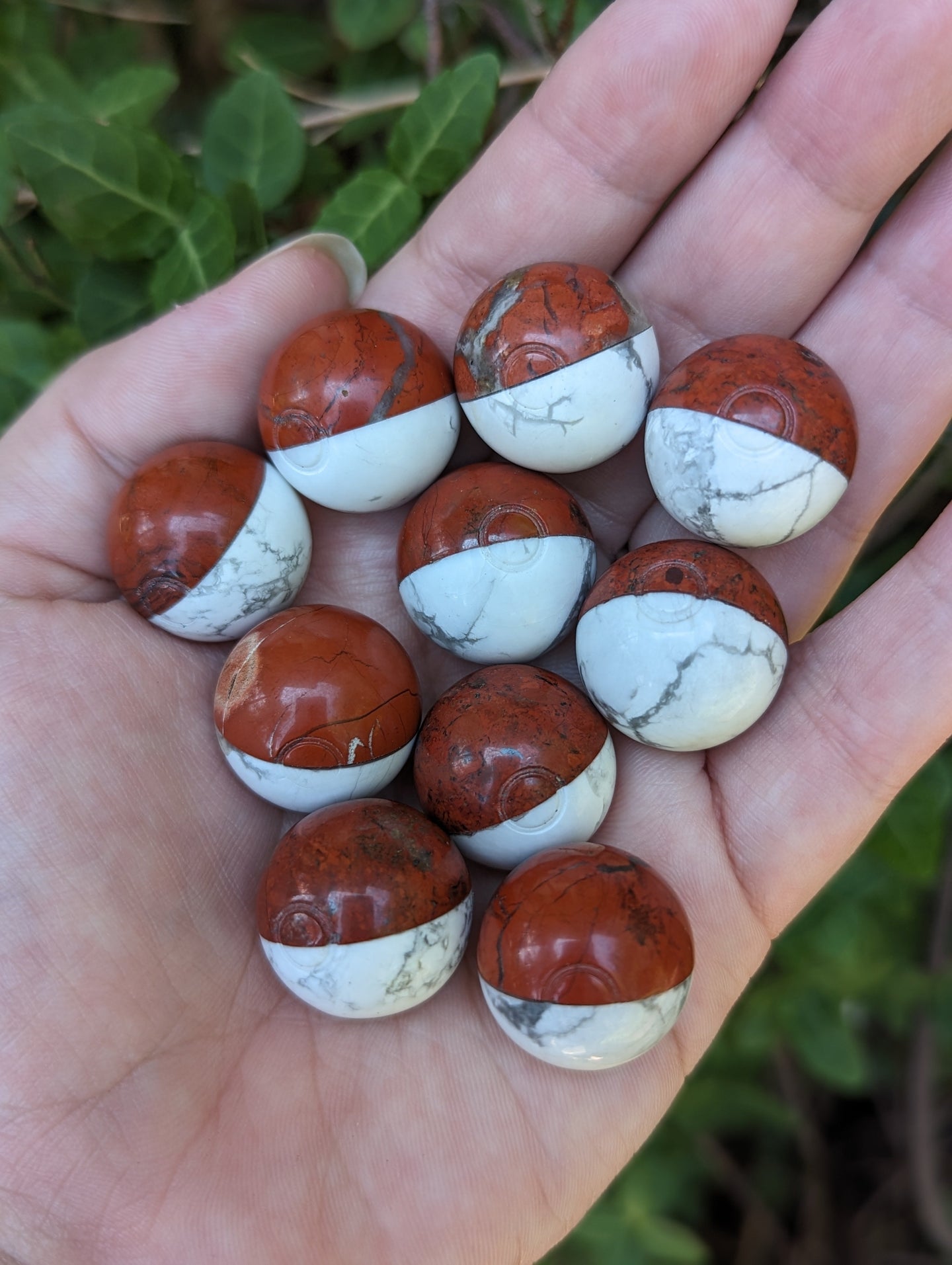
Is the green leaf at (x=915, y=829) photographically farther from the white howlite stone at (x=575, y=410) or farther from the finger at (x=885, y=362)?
the white howlite stone at (x=575, y=410)

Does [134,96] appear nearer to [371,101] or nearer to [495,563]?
[371,101]

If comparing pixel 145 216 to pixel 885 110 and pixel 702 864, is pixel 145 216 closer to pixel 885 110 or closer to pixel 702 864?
pixel 885 110

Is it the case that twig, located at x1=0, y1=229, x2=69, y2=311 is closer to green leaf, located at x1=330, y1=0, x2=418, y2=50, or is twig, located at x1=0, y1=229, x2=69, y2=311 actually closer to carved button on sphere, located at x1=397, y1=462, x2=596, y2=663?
green leaf, located at x1=330, y1=0, x2=418, y2=50

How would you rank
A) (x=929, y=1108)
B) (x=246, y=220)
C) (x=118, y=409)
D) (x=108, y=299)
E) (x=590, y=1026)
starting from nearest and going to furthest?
(x=590, y=1026)
(x=118, y=409)
(x=246, y=220)
(x=108, y=299)
(x=929, y=1108)

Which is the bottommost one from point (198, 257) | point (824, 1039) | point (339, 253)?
point (824, 1039)

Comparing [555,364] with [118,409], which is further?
[118,409]

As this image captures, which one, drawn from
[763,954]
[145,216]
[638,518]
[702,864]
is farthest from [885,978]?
[145,216]

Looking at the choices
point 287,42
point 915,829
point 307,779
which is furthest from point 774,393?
point 287,42
